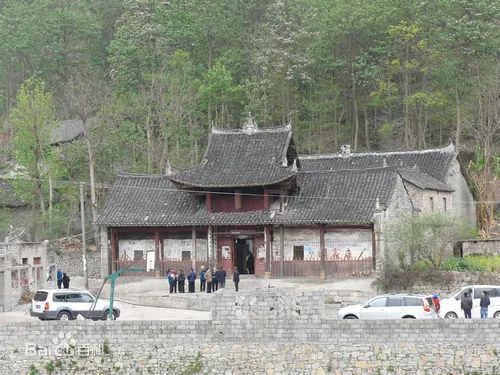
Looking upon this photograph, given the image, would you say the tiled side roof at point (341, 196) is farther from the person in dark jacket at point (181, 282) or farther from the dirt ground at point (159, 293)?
the person in dark jacket at point (181, 282)

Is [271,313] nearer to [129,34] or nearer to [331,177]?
[331,177]

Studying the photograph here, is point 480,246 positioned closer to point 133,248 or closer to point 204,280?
point 204,280

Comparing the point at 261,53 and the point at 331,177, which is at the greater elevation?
the point at 261,53

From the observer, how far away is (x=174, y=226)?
48406mm

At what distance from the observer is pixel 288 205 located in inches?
1869

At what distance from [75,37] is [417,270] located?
51.8m

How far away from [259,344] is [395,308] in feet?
18.1

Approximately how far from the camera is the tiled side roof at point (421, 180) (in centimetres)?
4957

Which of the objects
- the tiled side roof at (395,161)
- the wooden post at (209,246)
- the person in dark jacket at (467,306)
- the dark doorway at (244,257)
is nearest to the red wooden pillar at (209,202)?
the wooden post at (209,246)

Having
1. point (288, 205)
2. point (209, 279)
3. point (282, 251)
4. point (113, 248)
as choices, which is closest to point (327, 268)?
point (282, 251)

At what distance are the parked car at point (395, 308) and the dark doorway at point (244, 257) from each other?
51.4 feet

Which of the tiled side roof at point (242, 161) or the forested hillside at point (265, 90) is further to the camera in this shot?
the forested hillside at point (265, 90)

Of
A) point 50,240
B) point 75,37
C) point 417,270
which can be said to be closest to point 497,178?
point 417,270

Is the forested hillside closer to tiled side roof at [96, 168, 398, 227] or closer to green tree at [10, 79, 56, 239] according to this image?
green tree at [10, 79, 56, 239]
